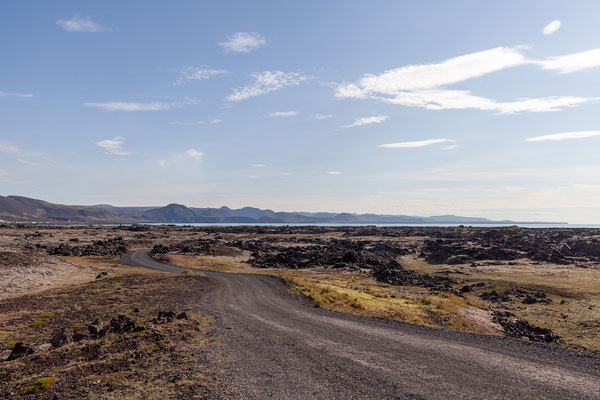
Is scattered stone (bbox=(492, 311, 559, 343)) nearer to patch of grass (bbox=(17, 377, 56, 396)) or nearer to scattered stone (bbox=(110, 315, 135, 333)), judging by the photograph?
→ scattered stone (bbox=(110, 315, 135, 333))

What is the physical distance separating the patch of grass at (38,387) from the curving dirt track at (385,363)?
6961 mm

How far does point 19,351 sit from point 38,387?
538 cm

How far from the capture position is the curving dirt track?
1318 cm

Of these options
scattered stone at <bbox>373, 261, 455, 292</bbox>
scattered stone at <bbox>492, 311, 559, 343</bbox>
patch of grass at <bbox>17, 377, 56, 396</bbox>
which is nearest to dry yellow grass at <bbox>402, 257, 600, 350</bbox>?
scattered stone at <bbox>492, 311, 559, 343</bbox>

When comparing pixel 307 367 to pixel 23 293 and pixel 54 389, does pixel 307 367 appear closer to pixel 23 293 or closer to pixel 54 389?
pixel 54 389

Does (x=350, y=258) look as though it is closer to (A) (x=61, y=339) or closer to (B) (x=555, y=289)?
(B) (x=555, y=289)

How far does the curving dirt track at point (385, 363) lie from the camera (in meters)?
13.2

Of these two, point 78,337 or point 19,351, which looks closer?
point 19,351

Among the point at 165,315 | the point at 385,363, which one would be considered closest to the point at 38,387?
the point at 165,315

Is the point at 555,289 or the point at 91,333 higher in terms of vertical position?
the point at 91,333

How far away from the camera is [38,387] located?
12789 millimetres

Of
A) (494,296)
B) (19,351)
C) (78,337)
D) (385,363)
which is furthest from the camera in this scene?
(494,296)

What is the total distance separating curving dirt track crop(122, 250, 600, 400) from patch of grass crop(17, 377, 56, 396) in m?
6.96

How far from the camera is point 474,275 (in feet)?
216
